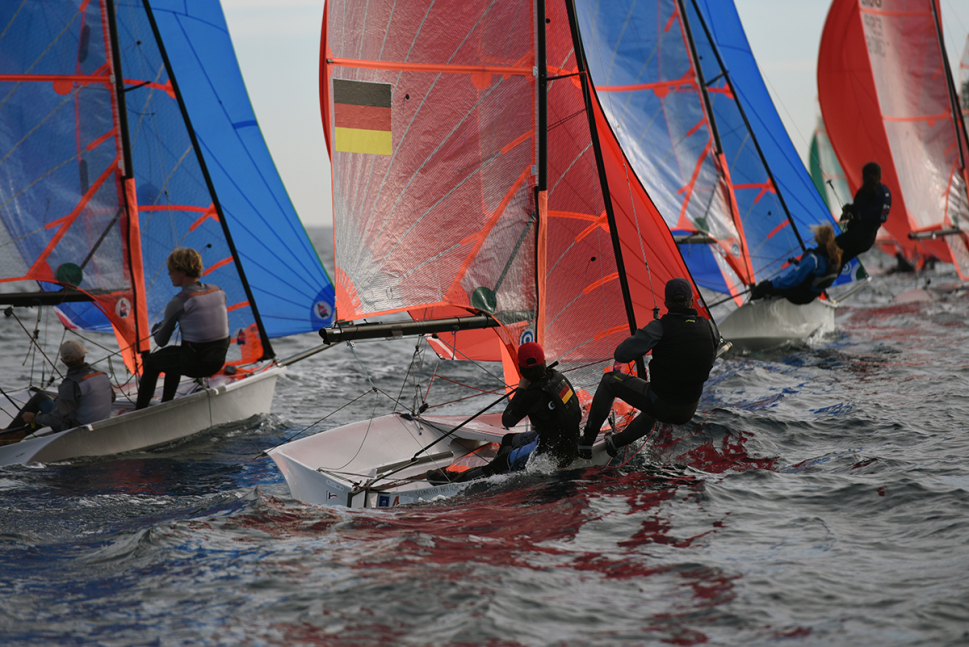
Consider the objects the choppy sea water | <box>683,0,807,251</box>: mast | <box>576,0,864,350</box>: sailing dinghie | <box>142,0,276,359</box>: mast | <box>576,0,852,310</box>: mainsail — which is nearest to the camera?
the choppy sea water

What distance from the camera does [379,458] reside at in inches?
231

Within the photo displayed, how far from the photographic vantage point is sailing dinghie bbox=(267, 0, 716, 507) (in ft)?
19.3

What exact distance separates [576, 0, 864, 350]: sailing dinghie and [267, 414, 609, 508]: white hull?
18.7 feet

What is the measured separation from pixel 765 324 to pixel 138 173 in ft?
24.0

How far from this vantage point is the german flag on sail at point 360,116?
231 inches

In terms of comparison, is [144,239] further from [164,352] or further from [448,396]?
[448,396]

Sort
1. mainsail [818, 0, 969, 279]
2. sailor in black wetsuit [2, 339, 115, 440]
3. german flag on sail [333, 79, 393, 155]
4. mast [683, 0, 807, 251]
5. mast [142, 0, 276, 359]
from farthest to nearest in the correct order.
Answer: mainsail [818, 0, 969, 279] < mast [683, 0, 807, 251] < mast [142, 0, 276, 359] < sailor in black wetsuit [2, 339, 115, 440] < german flag on sail [333, 79, 393, 155]

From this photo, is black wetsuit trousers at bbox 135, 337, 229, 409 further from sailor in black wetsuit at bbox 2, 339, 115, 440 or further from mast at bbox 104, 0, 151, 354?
mast at bbox 104, 0, 151, 354

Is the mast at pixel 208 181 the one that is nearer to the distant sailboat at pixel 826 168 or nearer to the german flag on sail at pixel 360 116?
the german flag on sail at pixel 360 116

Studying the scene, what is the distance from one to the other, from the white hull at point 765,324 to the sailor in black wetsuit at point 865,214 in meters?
0.87

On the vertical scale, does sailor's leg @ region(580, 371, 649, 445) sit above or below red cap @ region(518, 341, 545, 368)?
below

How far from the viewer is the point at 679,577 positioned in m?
4.14

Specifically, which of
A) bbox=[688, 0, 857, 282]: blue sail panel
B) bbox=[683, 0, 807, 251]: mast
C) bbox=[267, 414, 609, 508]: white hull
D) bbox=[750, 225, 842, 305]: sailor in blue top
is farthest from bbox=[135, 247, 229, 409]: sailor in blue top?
bbox=[688, 0, 857, 282]: blue sail panel

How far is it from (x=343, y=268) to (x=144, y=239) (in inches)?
125
